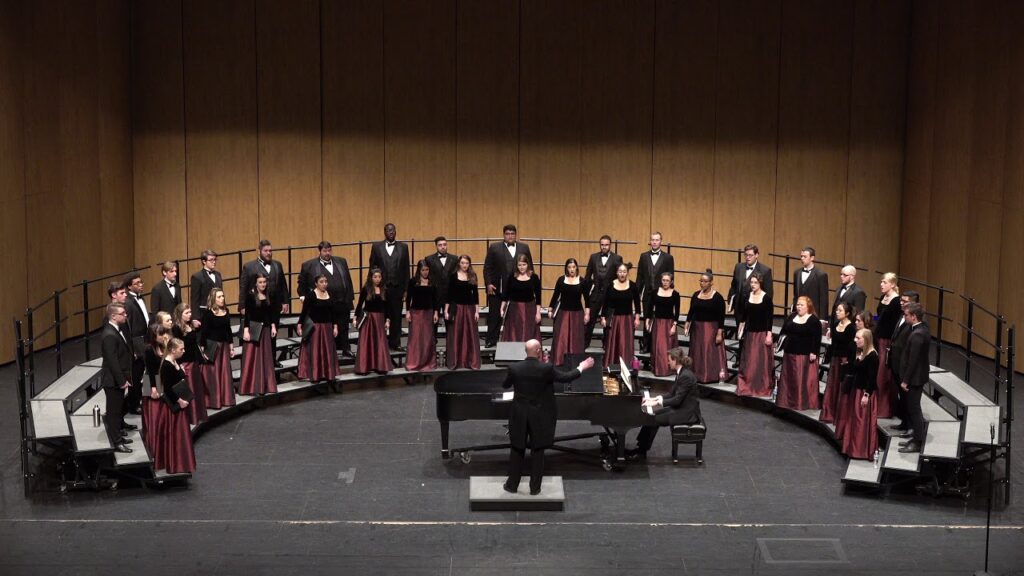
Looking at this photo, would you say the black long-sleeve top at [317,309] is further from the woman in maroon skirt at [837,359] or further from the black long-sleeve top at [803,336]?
the woman in maroon skirt at [837,359]

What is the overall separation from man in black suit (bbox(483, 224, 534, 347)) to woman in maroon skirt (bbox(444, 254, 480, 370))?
1.69 ft

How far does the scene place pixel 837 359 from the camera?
423 inches

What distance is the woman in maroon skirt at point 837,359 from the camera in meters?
10.5

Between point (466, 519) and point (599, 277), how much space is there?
4392 mm

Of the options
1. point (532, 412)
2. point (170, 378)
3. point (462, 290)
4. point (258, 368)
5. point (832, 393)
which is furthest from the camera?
point (462, 290)

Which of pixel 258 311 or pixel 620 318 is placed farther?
pixel 620 318

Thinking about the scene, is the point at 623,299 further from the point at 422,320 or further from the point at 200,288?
the point at 200,288

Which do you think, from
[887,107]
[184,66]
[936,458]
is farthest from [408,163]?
[936,458]

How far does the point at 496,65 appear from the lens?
15711 millimetres

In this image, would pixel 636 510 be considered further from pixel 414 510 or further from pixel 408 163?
pixel 408 163

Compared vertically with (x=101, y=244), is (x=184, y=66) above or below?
above

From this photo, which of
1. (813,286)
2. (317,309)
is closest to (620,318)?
(813,286)

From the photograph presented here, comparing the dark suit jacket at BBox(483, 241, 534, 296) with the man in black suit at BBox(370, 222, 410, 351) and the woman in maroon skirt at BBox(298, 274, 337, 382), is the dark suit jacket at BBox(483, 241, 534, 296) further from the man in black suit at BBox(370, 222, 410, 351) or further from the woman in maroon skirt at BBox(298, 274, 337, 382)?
the woman in maroon skirt at BBox(298, 274, 337, 382)

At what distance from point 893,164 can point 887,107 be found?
0.71 m
